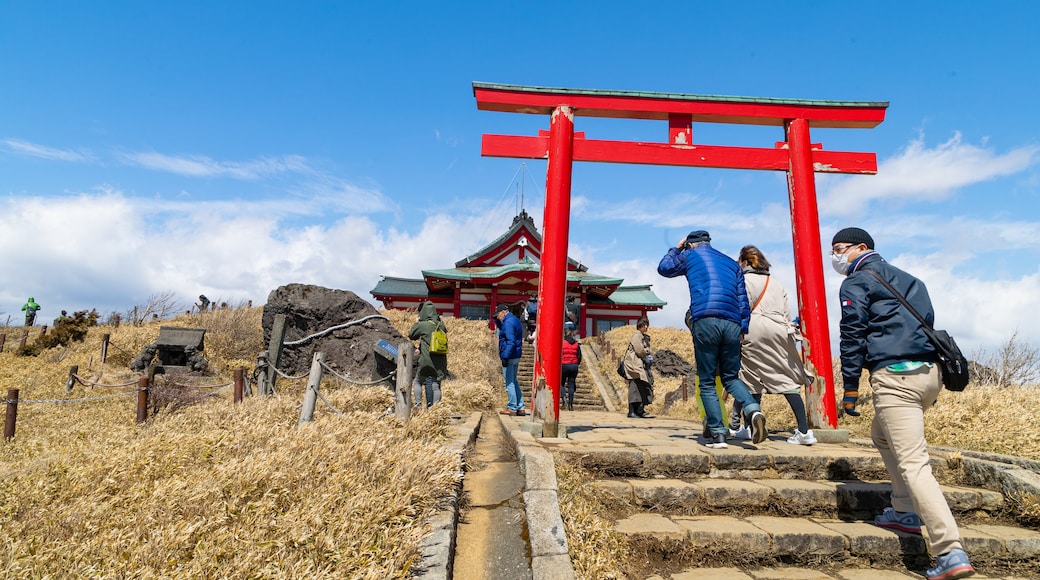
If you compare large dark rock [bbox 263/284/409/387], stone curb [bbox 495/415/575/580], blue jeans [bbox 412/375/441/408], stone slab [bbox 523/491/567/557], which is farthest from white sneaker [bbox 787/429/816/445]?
large dark rock [bbox 263/284/409/387]

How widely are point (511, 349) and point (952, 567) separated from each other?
5.37 metres

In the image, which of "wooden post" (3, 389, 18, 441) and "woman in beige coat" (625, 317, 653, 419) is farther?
"woman in beige coat" (625, 317, 653, 419)

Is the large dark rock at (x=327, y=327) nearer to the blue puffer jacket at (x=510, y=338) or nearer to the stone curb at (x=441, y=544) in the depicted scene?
the blue puffer jacket at (x=510, y=338)

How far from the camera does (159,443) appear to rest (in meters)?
3.48

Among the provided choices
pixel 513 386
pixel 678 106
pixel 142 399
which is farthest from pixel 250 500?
pixel 142 399

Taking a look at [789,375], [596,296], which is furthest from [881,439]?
[596,296]

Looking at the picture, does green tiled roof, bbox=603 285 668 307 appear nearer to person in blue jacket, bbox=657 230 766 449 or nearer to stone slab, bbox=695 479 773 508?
person in blue jacket, bbox=657 230 766 449

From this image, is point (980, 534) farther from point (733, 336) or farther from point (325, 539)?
point (325, 539)

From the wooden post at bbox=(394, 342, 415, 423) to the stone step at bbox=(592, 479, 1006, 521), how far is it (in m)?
2.17

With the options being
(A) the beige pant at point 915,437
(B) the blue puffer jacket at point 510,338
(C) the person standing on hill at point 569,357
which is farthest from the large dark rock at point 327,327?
(A) the beige pant at point 915,437

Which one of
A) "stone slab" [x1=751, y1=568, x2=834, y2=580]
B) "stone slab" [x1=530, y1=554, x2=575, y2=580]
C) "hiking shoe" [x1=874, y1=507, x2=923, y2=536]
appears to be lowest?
"stone slab" [x1=751, y1=568, x2=834, y2=580]

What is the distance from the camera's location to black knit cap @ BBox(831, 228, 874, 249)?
10.5 feet

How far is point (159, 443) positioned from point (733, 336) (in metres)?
4.26

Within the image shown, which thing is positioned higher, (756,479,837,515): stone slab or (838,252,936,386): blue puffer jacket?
(838,252,936,386): blue puffer jacket
